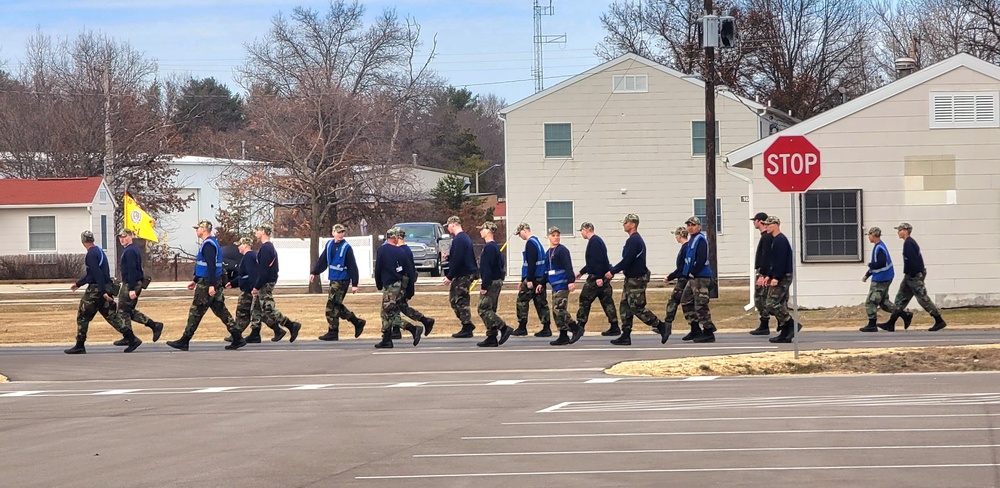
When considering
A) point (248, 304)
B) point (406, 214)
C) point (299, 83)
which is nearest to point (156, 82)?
point (406, 214)

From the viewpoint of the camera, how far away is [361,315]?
27.6 meters

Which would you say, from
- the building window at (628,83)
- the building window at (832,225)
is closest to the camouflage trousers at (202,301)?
the building window at (832,225)

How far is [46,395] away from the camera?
1493 cm

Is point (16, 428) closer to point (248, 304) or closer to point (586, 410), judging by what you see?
point (586, 410)

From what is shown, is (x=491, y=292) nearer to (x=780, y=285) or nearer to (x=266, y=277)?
(x=266, y=277)

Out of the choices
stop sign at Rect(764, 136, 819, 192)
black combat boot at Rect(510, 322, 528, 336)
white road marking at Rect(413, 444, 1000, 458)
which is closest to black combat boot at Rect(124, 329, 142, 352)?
black combat boot at Rect(510, 322, 528, 336)

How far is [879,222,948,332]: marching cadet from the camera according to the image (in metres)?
21.0

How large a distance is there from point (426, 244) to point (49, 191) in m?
14.1

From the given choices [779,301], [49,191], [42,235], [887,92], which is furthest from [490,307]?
[42,235]

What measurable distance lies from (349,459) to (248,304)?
11.7 m

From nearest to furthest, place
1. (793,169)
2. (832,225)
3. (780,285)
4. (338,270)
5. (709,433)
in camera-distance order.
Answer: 1. (709,433)
2. (793,169)
3. (780,285)
4. (338,270)
5. (832,225)

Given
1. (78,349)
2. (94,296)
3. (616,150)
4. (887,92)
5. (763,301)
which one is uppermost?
(616,150)

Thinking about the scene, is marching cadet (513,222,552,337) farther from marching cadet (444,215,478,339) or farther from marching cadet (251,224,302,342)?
marching cadet (251,224,302,342)

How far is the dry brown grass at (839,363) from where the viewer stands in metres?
14.9
